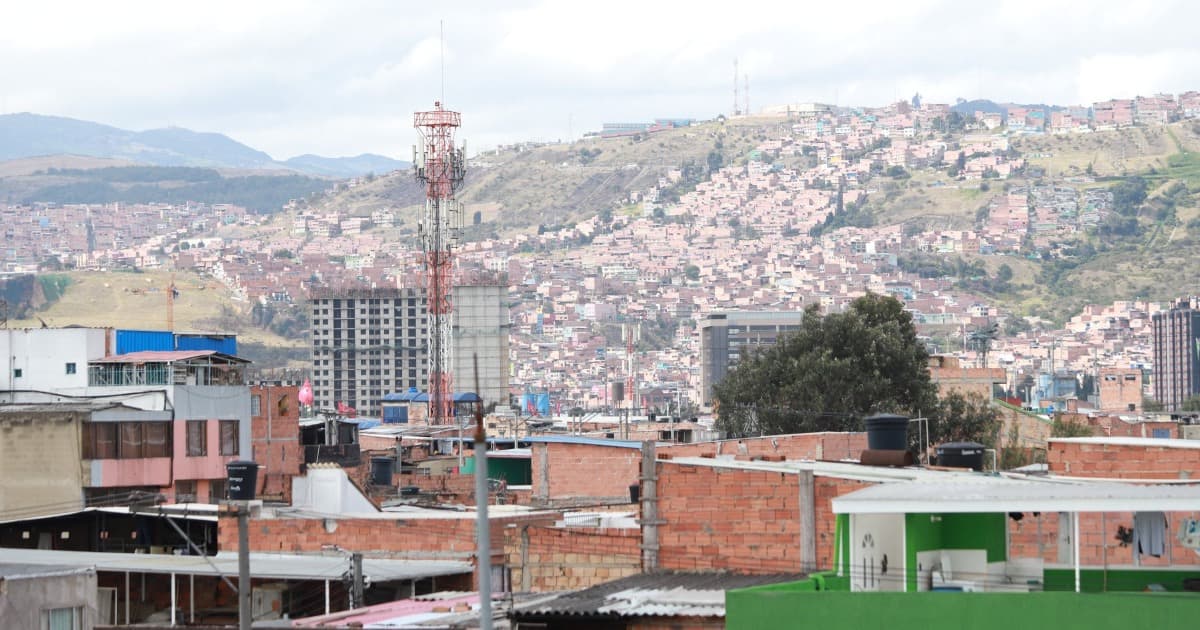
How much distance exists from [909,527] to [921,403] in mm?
46540

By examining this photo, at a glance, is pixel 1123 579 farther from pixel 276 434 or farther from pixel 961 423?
pixel 961 423

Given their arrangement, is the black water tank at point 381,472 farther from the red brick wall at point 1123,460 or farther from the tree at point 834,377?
the tree at point 834,377

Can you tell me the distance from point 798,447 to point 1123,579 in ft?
68.9

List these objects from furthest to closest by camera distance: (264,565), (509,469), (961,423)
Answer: (961,423) → (509,469) → (264,565)

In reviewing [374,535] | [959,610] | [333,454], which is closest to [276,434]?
[333,454]

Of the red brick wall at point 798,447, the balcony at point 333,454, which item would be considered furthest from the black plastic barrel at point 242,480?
the balcony at point 333,454

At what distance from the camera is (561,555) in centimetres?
2322

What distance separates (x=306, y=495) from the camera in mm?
30766

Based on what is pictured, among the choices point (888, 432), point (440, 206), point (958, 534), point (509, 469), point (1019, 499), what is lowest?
point (509, 469)

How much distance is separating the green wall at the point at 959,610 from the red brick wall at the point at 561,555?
Answer: 670cm

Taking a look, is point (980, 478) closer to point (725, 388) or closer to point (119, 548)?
point (119, 548)

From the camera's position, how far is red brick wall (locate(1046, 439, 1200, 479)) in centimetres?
2215

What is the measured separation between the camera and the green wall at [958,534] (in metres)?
15.6

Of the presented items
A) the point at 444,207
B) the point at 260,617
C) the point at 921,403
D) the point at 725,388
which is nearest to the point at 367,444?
the point at 725,388
